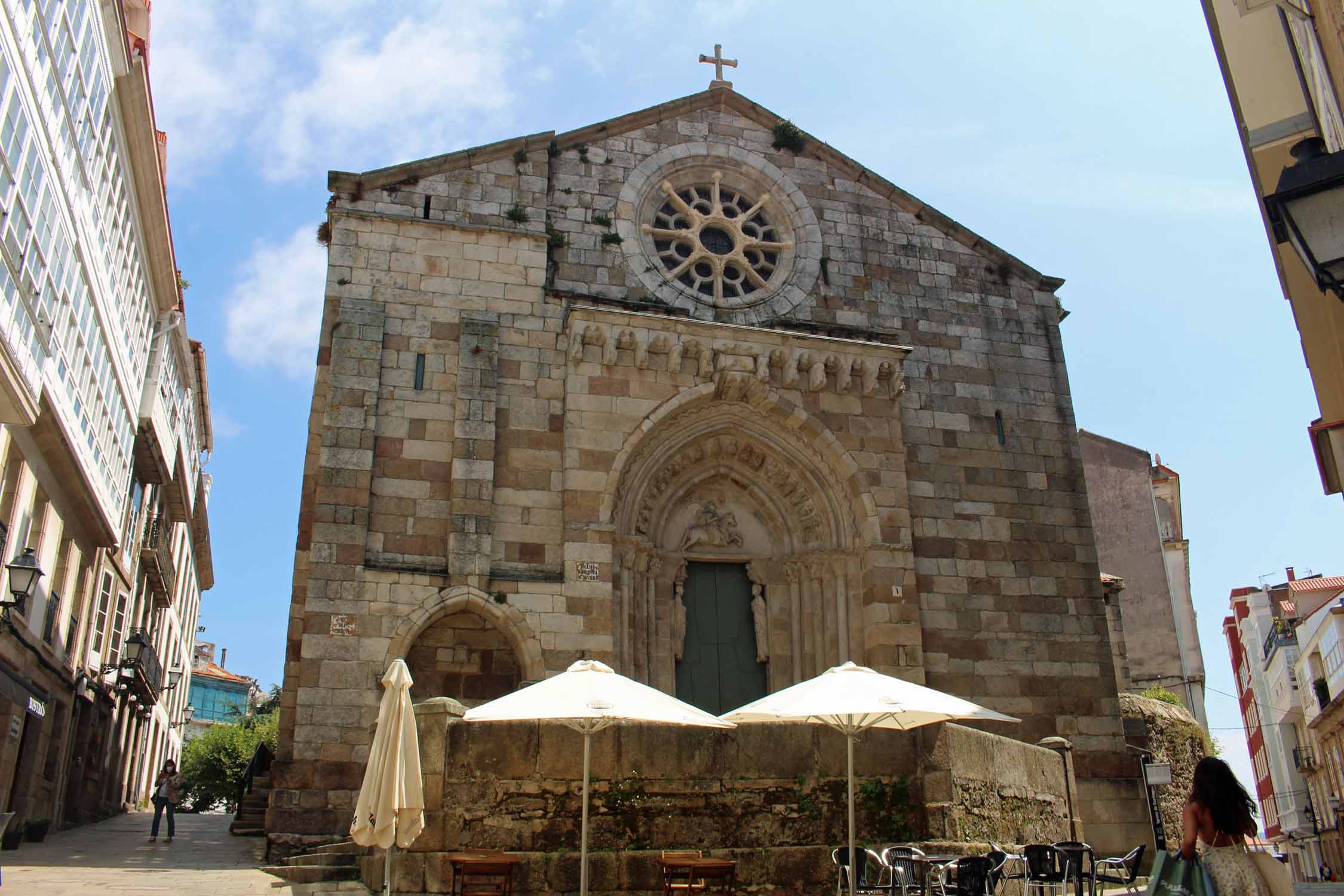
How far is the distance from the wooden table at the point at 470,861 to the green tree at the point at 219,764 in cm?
2936

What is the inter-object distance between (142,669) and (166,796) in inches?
337

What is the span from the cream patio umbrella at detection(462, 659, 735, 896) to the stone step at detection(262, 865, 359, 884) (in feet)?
8.90

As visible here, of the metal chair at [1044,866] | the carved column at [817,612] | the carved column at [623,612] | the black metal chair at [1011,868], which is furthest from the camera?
the carved column at [817,612]

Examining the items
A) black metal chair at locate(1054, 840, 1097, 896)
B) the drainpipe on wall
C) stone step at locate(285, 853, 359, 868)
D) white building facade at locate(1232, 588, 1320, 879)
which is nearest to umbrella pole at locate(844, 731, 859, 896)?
black metal chair at locate(1054, 840, 1097, 896)

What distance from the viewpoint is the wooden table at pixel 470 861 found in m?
8.10

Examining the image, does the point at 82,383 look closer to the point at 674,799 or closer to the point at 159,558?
the point at 159,558

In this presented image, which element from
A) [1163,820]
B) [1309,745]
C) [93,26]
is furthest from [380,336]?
[1309,745]

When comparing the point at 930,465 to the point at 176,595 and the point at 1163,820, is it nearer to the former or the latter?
the point at 1163,820

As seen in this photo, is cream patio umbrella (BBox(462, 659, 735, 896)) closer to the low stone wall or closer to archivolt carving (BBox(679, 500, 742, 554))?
the low stone wall

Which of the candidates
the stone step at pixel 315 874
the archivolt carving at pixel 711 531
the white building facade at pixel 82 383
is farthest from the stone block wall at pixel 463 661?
the white building facade at pixel 82 383

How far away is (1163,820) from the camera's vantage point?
52.5ft

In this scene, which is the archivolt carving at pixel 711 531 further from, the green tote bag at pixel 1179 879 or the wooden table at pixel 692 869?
the green tote bag at pixel 1179 879

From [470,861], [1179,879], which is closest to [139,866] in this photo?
[470,861]

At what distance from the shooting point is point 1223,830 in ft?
14.1
